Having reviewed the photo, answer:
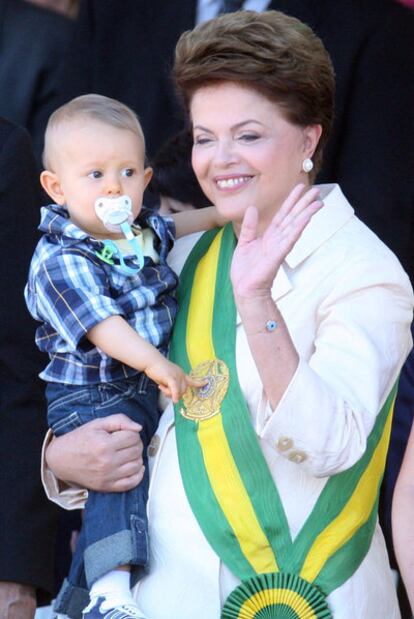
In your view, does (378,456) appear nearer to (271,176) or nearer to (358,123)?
(271,176)

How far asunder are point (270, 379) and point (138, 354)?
36cm

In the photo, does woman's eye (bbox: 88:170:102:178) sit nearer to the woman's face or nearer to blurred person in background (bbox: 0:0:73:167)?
the woman's face

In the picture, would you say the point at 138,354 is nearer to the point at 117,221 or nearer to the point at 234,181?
the point at 117,221

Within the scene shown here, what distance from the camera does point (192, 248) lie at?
3852 mm

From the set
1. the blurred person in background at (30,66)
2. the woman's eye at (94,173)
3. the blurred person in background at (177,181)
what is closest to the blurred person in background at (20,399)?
the woman's eye at (94,173)

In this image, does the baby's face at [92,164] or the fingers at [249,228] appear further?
the baby's face at [92,164]

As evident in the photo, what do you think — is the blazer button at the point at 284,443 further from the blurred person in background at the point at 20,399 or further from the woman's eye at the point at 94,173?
the blurred person in background at the point at 20,399

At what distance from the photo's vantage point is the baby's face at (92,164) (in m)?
3.59

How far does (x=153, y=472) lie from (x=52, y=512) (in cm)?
50

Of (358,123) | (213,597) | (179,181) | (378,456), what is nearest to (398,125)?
(358,123)

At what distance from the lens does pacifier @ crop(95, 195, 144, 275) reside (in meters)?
3.59

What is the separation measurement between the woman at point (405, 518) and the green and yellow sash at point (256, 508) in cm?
8

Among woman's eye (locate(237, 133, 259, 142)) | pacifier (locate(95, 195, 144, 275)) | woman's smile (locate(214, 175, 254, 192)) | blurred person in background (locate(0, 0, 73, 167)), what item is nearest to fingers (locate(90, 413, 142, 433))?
pacifier (locate(95, 195, 144, 275))

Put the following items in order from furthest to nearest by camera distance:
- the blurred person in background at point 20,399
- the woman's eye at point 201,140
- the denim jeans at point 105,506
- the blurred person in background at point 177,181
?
the blurred person in background at point 177,181
the blurred person in background at point 20,399
the woman's eye at point 201,140
the denim jeans at point 105,506
